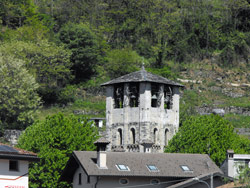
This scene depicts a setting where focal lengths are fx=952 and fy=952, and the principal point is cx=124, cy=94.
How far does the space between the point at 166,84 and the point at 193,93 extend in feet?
145

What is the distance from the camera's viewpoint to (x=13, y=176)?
64.7 metres

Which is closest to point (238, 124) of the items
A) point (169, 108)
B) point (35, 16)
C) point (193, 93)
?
point (193, 93)

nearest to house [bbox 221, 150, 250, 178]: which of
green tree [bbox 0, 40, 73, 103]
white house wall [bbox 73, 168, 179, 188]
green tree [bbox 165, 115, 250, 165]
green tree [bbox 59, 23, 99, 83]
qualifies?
white house wall [bbox 73, 168, 179, 188]

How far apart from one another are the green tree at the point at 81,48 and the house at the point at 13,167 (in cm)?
9173

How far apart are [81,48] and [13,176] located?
94.5 m

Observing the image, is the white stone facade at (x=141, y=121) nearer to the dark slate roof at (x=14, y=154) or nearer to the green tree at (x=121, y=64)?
the dark slate roof at (x=14, y=154)

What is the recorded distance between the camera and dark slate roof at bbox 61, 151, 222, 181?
80438 millimetres

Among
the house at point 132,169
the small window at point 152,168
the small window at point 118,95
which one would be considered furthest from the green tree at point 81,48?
the small window at point 152,168

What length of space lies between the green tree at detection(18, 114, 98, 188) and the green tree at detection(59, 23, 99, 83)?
53.4 m

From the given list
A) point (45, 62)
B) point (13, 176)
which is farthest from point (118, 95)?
point (13, 176)

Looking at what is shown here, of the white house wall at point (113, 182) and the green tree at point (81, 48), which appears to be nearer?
the white house wall at point (113, 182)

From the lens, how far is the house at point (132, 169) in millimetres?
80125

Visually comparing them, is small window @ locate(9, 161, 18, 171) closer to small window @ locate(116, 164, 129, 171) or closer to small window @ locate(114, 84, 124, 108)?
small window @ locate(116, 164, 129, 171)

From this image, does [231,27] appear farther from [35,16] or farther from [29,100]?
[29,100]
